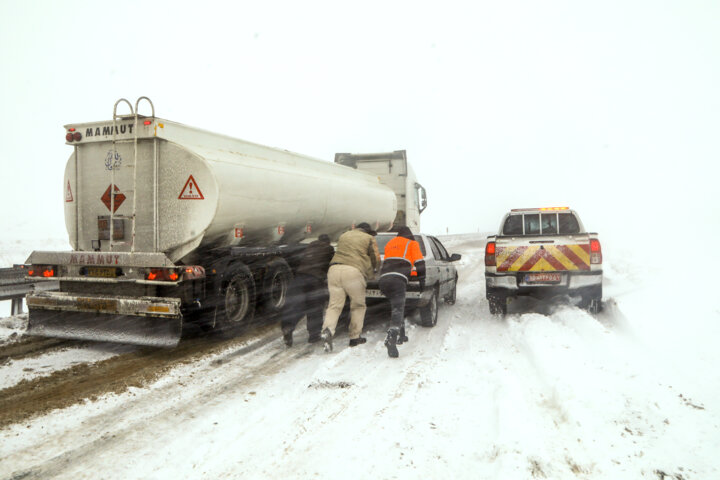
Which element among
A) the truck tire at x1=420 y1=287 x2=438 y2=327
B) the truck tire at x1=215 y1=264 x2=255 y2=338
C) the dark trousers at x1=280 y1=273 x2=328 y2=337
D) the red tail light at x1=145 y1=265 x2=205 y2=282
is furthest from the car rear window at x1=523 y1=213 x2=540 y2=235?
the red tail light at x1=145 y1=265 x2=205 y2=282

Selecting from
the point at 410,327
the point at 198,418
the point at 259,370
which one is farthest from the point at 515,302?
the point at 198,418

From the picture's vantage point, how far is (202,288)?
6781 millimetres

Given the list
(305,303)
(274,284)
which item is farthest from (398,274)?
(274,284)

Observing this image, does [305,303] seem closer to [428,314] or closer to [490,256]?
[428,314]

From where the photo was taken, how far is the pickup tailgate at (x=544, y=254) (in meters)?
8.00

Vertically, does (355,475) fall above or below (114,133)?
below

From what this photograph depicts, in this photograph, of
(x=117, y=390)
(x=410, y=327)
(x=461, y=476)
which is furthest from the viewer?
(x=410, y=327)

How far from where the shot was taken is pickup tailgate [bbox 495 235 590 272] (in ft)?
26.2

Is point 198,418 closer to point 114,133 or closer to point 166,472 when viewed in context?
point 166,472

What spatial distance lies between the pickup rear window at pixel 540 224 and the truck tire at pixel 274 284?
4017 mm

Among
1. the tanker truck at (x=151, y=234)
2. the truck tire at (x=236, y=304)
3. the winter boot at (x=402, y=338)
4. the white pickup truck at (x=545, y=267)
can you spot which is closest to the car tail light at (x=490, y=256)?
the white pickup truck at (x=545, y=267)

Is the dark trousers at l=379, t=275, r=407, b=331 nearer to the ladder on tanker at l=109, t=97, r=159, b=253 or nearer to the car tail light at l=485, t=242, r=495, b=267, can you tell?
the car tail light at l=485, t=242, r=495, b=267

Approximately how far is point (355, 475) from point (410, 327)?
4.96 meters

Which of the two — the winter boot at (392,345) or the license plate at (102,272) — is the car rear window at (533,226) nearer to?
the winter boot at (392,345)
